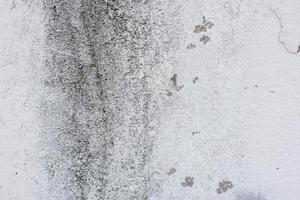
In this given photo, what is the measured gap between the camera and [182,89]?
6.56ft

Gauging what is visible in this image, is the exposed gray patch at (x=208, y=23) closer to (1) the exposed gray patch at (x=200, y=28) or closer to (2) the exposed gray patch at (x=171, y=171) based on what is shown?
(1) the exposed gray patch at (x=200, y=28)

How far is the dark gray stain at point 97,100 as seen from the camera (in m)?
2.03

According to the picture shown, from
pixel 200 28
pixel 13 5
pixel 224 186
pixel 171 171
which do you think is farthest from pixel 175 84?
pixel 13 5

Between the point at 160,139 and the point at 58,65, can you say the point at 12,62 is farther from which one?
the point at 160,139

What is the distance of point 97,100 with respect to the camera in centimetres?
205

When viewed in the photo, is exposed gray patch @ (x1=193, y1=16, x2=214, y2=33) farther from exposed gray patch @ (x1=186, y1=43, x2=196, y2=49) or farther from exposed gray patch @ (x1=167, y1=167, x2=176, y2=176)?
exposed gray patch @ (x1=167, y1=167, x2=176, y2=176)

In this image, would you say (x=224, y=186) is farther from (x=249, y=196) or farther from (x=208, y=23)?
(x=208, y=23)

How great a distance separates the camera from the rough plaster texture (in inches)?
77.0

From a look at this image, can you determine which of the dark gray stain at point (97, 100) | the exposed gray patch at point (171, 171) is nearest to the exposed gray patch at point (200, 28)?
the dark gray stain at point (97, 100)

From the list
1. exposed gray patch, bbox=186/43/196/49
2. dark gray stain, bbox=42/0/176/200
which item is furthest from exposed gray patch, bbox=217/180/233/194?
exposed gray patch, bbox=186/43/196/49

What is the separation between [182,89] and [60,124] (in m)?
0.57

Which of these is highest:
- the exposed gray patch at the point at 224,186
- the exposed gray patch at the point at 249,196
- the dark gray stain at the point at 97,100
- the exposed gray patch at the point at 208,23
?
the exposed gray patch at the point at 208,23

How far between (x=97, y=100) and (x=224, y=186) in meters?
0.68

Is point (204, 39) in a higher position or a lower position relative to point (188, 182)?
higher
